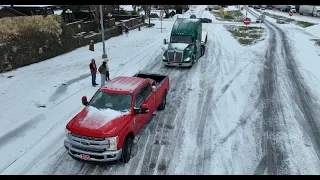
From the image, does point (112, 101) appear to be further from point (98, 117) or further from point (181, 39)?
point (181, 39)

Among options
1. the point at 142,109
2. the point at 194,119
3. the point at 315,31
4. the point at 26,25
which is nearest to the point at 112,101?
the point at 142,109

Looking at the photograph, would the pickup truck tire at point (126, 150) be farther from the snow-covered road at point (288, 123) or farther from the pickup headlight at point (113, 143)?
the snow-covered road at point (288, 123)

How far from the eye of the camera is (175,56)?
2008cm

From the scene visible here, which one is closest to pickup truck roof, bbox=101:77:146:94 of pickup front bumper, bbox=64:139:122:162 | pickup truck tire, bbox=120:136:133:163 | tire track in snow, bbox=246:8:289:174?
pickup truck tire, bbox=120:136:133:163

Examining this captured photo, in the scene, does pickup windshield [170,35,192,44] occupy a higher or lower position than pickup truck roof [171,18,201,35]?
lower

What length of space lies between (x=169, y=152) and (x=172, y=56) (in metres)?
11.5

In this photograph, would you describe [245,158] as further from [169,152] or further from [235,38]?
[235,38]

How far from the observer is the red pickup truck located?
27.1ft

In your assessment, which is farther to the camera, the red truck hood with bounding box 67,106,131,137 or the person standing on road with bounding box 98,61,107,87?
the person standing on road with bounding box 98,61,107,87

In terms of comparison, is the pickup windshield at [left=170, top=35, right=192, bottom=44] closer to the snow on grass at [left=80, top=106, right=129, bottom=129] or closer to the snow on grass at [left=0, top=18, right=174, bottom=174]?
the snow on grass at [left=0, top=18, right=174, bottom=174]

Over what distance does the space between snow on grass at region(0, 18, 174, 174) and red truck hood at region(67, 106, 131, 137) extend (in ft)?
6.01

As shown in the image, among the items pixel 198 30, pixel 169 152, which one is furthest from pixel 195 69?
pixel 169 152

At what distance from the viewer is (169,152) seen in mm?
9664

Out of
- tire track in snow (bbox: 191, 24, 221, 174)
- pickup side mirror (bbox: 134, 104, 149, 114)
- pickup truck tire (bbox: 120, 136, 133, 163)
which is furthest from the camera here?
tire track in snow (bbox: 191, 24, 221, 174)
